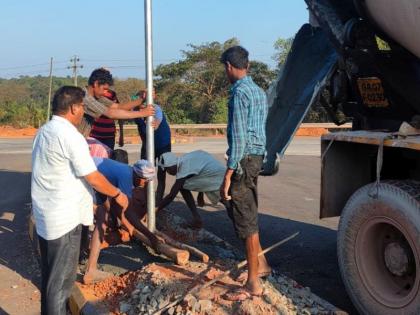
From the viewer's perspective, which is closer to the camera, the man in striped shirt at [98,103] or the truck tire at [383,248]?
the truck tire at [383,248]

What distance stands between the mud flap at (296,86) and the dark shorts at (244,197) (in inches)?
39.8

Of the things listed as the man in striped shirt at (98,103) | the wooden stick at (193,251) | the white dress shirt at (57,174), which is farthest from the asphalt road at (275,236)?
the man in striped shirt at (98,103)

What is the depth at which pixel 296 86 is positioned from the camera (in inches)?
222

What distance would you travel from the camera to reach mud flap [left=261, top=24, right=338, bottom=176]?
17.5 ft

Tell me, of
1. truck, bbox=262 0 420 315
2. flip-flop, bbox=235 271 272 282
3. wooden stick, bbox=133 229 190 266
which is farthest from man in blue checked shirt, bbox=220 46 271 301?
wooden stick, bbox=133 229 190 266

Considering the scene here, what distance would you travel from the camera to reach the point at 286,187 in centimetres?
1081

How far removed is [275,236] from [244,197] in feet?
8.80

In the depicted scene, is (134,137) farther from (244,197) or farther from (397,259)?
(397,259)

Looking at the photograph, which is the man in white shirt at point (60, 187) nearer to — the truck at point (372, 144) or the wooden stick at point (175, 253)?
the wooden stick at point (175, 253)

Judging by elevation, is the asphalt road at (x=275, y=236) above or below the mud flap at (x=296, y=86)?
below

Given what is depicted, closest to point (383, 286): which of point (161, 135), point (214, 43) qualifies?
point (161, 135)

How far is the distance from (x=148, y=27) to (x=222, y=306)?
2.99 m

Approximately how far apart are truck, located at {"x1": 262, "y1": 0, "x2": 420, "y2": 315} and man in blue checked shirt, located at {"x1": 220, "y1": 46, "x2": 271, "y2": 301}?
2.29 feet

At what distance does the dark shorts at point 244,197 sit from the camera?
425 centimetres
